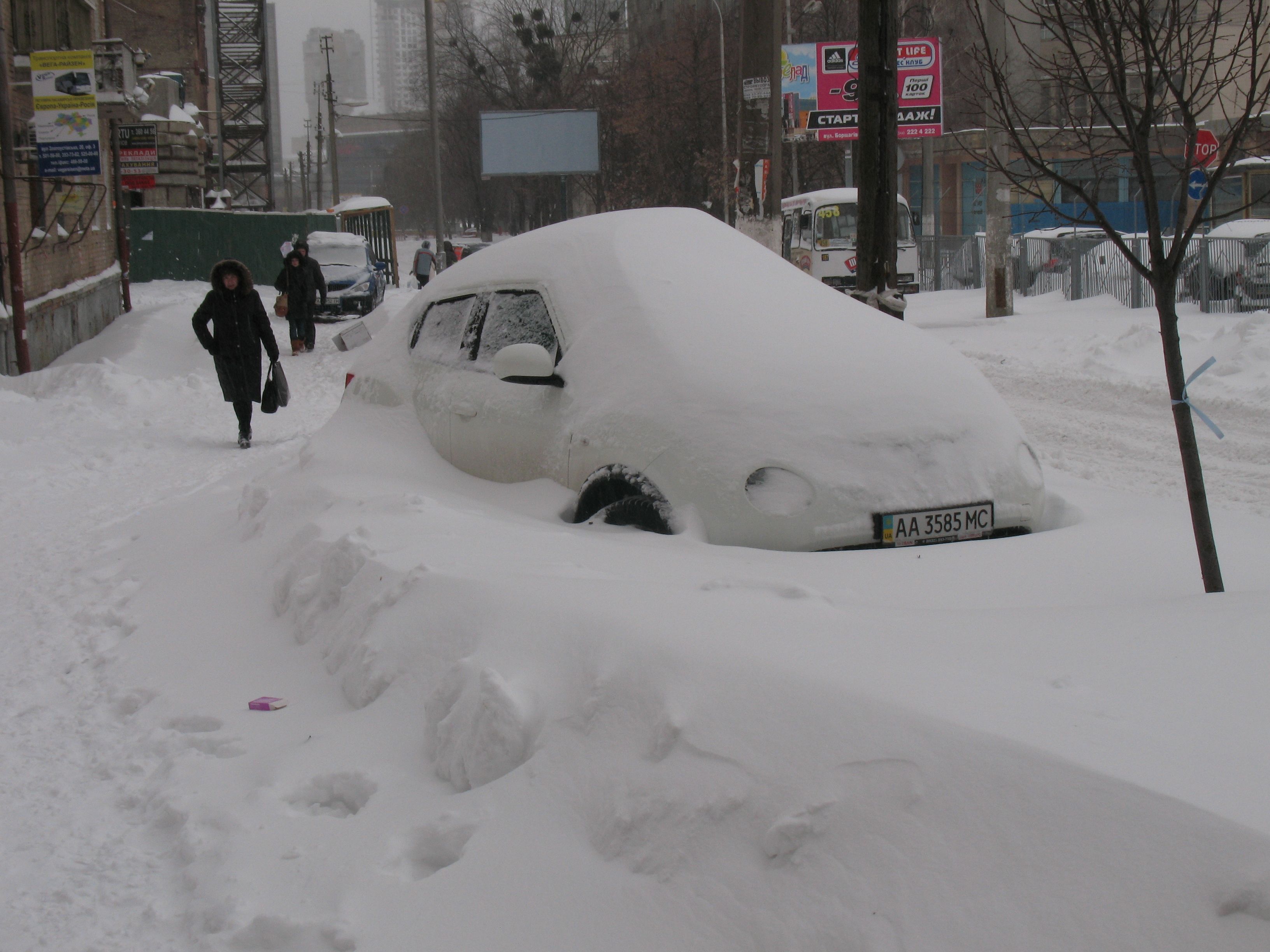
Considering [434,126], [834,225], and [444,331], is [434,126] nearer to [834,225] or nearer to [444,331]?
[834,225]

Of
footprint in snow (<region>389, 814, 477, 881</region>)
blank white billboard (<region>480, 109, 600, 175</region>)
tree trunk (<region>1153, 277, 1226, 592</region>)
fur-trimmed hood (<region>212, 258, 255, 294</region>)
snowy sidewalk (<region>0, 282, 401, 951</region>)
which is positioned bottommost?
snowy sidewalk (<region>0, 282, 401, 951</region>)

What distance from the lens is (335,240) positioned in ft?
95.2

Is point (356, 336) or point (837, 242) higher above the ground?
point (837, 242)

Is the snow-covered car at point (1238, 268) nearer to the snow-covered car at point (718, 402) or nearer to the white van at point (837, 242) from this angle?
the white van at point (837, 242)

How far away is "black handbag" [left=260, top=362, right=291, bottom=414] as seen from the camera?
10906 millimetres

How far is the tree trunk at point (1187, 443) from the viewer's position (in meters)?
3.68

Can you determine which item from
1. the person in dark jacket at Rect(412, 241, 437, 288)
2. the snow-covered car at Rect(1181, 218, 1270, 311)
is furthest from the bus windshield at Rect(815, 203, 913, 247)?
the person in dark jacket at Rect(412, 241, 437, 288)

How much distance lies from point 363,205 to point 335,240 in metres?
12.9

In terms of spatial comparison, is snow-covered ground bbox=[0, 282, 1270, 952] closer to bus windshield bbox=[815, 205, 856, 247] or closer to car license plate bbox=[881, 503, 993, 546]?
car license plate bbox=[881, 503, 993, 546]

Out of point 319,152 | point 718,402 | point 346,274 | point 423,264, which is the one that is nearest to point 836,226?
point 346,274

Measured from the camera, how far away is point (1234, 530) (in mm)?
5156

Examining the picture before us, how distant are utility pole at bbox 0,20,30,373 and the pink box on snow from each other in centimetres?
1218

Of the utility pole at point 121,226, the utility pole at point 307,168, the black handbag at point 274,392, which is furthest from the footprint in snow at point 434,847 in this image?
the utility pole at point 307,168

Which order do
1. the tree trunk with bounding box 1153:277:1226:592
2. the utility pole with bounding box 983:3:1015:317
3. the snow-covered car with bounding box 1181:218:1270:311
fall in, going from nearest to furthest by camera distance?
the tree trunk with bounding box 1153:277:1226:592 < the snow-covered car with bounding box 1181:218:1270:311 < the utility pole with bounding box 983:3:1015:317
